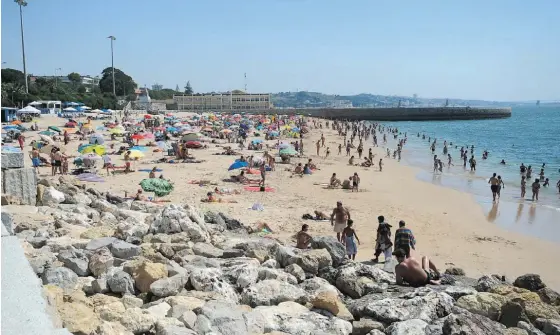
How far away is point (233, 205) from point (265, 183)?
14.7ft

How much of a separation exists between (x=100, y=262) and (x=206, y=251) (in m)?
1.74

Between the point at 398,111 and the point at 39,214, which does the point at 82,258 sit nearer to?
the point at 39,214

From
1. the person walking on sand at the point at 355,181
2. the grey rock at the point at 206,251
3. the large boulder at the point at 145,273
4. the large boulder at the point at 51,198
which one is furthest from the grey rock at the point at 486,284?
the person walking on sand at the point at 355,181

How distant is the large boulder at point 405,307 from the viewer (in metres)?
5.33

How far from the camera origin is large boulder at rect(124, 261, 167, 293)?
536 centimetres

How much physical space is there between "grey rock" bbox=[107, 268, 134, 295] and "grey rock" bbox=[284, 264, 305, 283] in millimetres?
2154

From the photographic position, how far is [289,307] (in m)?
5.35

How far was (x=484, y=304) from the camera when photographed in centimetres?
574

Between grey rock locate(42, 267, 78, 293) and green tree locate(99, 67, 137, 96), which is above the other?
green tree locate(99, 67, 137, 96)

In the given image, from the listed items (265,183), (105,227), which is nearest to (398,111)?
(265,183)

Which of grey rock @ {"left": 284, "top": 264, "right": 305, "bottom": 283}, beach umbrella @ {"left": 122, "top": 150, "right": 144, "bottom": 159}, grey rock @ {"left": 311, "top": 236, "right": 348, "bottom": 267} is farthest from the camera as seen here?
beach umbrella @ {"left": 122, "top": 150, "right": 144, "bottom": 159}

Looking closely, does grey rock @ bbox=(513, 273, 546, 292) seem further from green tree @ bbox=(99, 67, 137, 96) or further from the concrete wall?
green tree @ bbox=(99, 67, 137, 96)

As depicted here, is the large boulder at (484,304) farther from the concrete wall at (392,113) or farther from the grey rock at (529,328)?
the concrete wall at (392,113)

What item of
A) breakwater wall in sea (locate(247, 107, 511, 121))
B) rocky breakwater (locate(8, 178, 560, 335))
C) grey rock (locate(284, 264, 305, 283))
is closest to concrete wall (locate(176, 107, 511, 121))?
breakwater wall in sea (locate(247, 107, 511, 121))
